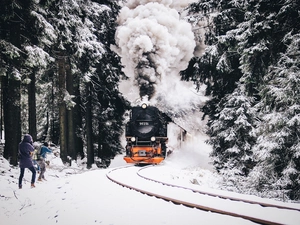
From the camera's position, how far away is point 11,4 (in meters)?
9.83

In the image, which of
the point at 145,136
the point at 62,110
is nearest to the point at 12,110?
the point at 62,110

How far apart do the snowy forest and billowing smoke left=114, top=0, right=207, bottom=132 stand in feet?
29.9

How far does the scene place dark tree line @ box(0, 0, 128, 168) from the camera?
10789 mm

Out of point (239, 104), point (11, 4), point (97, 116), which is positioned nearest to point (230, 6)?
point (239, 104)

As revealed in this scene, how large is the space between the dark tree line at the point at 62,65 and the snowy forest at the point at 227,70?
5 cm

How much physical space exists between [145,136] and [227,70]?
7.26 meters

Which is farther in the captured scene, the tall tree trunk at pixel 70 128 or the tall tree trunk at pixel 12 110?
the tall tree trunk at pixel 70 128

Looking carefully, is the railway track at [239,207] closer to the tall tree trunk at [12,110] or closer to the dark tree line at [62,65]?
the tall tree trunk at [12,110]

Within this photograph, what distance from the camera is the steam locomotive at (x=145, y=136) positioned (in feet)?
56.3

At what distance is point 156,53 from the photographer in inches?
1253

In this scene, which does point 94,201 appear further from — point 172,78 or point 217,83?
point 172,78

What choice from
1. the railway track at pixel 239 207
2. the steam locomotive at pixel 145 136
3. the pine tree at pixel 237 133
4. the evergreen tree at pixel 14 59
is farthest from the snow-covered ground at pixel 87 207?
the steam locomotive at pixel 145 136

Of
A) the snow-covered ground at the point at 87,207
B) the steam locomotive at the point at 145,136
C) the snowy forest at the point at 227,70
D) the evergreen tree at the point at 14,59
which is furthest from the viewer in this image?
the steam locomotive at the point at 145,136

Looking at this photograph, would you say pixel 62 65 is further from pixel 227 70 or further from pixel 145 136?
pixel 227 70
